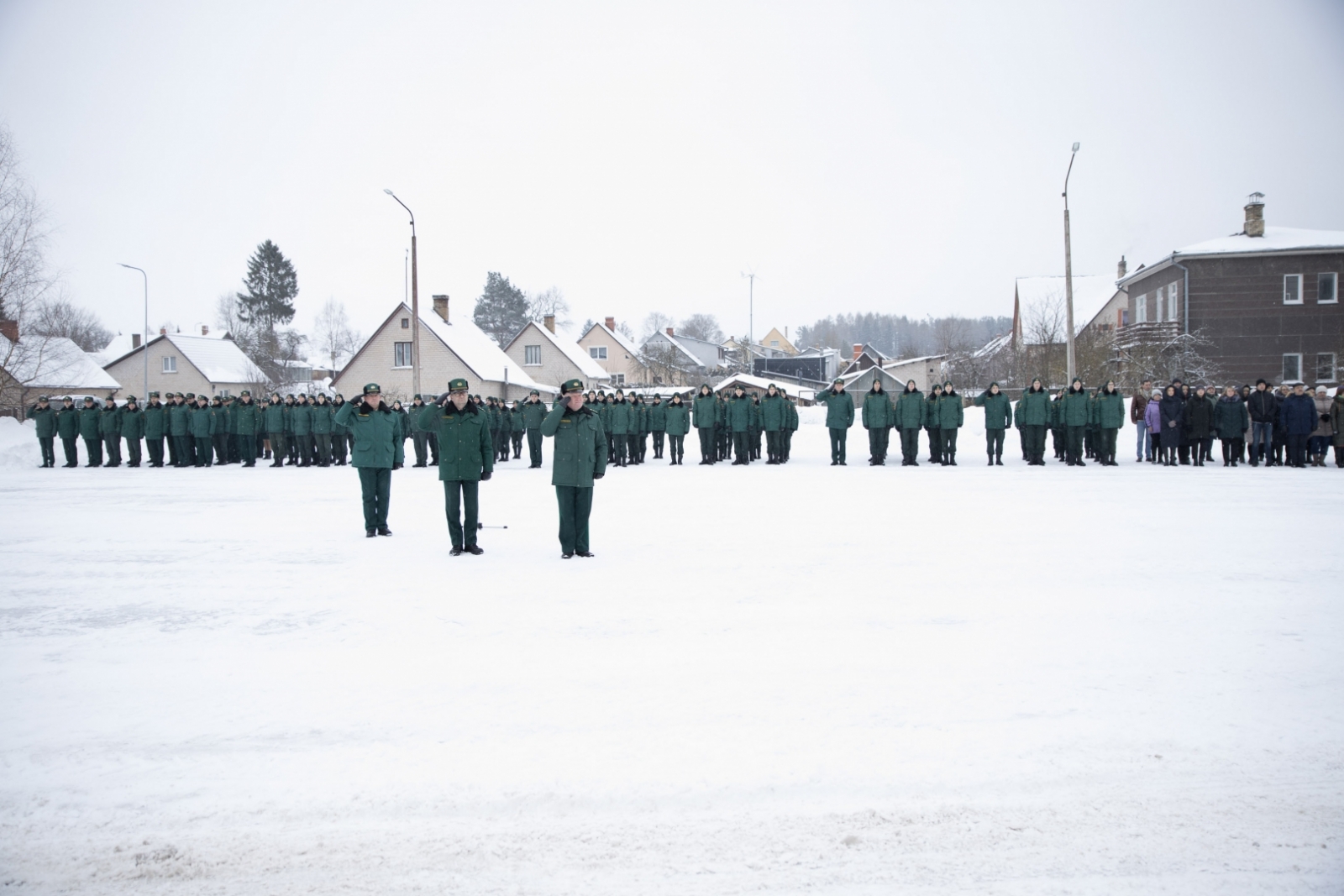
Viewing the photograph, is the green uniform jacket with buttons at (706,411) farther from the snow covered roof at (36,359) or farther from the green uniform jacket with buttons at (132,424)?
the snow covered roof at (36,359)

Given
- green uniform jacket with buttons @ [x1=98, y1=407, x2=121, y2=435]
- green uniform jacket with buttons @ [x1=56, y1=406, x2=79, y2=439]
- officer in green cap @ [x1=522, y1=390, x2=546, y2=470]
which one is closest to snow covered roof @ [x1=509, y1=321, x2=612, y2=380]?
officer in green cap @ [x1=522, y1=390, x2=546, y2=470]

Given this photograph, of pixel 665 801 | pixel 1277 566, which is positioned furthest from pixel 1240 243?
pixel 665 801

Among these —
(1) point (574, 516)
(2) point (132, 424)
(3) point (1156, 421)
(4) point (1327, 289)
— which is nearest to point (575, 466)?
(1) point (574, 516)

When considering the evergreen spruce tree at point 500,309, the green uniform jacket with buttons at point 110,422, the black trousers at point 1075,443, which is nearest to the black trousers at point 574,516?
the black trousers at point 1075,443

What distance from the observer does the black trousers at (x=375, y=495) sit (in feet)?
34.5

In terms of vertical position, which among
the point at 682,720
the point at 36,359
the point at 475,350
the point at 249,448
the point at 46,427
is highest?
the point at 475,350

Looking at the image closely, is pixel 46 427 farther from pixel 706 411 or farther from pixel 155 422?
pixel 706 411

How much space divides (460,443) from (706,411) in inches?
574

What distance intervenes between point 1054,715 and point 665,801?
216cm

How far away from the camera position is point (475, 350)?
51812 millimetres

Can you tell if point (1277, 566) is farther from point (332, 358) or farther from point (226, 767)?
point (332, 358)

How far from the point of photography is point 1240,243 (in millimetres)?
37875

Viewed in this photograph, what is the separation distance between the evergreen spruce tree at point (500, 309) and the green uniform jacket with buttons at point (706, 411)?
88.7 m

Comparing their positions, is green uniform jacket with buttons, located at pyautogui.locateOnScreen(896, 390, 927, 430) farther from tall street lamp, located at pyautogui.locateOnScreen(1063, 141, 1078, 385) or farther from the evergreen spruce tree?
the evergreen spruce tree
